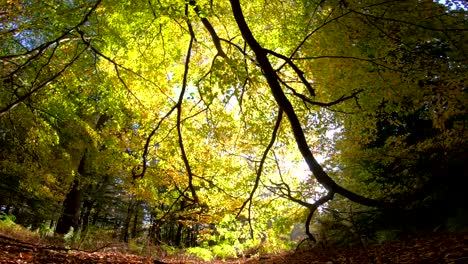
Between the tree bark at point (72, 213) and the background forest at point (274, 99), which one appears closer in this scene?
the background forest at point (274, 99)

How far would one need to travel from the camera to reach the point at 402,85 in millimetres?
6078

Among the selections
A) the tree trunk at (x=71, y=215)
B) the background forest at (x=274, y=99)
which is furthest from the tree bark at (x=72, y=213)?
the background forest at (x=274, y=99)

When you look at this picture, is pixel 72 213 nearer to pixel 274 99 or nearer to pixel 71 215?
pixel 71 215

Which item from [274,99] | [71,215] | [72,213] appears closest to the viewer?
[274,99]

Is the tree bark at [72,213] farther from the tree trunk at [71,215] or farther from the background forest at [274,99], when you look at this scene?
the background forest at [274,99]

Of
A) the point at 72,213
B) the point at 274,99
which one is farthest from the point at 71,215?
the point at 274,99

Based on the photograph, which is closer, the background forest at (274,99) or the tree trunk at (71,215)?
the background forest at (274,99)

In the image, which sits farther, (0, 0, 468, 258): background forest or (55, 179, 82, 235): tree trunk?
(55, 179, 82, 235): tree trunk

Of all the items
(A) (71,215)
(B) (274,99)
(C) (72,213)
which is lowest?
(A) (71,215)

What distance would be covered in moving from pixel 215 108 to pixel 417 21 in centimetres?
403

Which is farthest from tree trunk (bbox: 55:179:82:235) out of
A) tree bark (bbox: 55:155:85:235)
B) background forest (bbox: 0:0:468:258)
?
background forest (bbox: 0:0:468:258)

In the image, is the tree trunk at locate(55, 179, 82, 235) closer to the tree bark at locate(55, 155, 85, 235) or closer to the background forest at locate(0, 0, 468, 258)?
the tree bark at locate(55, 155, 85, 235)

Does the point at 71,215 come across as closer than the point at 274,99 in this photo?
No

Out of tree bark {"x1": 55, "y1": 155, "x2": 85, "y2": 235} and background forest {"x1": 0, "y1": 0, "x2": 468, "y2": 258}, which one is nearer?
background forest {"x1": 0, "y1": 0, "x2": 468, "y2": 258}
